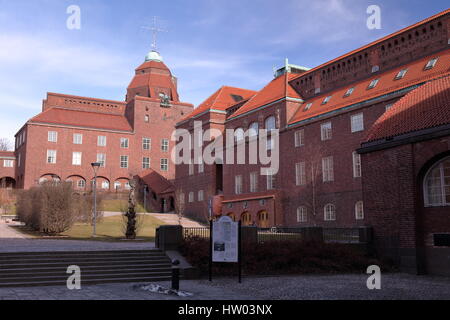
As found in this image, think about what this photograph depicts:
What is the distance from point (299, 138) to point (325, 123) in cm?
345

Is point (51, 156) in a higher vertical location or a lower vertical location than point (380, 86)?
higher

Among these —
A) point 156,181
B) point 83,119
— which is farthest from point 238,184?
point 83,119

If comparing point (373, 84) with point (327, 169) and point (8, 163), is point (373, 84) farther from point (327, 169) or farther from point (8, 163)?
point (8, 163)

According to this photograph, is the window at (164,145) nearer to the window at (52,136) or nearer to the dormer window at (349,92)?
the window at (52,136)

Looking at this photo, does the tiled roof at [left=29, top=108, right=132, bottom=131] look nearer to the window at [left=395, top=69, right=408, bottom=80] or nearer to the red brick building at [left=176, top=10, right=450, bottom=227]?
the red brick building at [left=176, top=10, right=450, bottom=227]

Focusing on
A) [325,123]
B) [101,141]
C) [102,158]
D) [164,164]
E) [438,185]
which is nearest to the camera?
[438,185]

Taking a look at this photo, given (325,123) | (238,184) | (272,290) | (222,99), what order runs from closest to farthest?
(272,290) → (325,123) → (238,184) → (222,99)

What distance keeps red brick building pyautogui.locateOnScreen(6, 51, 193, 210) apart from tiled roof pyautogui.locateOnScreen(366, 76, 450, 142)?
57.0 m

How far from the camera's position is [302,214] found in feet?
129

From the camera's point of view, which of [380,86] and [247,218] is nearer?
[380,86]

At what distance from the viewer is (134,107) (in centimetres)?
7625

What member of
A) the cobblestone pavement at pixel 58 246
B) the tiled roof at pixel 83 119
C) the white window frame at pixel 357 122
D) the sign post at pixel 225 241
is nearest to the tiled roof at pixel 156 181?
the tiled roof at pixel 83 119

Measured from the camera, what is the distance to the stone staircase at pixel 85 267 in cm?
1452

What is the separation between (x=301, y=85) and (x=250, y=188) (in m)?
11.0
